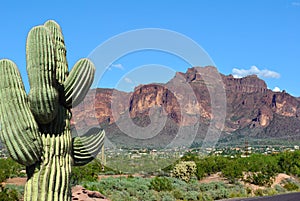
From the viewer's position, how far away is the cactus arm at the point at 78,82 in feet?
21.2

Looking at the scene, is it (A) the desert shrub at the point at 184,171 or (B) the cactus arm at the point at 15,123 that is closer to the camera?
(B) the cactus arm at the point at 15,123

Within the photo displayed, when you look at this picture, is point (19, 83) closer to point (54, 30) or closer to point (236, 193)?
point (54, 30)

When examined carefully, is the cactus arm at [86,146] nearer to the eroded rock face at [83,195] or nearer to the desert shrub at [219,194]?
the eroded rock face at [83,195]

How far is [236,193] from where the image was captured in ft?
83.0

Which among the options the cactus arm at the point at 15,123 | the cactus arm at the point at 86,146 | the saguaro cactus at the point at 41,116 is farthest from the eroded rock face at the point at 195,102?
the cactus arm at the point at 15,123

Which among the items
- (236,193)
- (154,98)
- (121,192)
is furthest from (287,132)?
(121,192)

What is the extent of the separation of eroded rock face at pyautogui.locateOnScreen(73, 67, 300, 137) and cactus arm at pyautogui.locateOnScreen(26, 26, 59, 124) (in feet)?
77.6

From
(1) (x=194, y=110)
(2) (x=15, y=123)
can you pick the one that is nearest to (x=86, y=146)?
(2) (x=15, y=123)

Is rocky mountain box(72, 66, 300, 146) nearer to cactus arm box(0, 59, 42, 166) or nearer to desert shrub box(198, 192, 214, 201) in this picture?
cactus arm box(0, 59, 42, 166)

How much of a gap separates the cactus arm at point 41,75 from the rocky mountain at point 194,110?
5.08 meters

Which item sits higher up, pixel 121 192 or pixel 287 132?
pixel 287 132

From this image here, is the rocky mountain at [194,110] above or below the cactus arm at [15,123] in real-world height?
above

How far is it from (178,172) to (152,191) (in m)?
9.34

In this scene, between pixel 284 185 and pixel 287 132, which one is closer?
pixel 284 185
